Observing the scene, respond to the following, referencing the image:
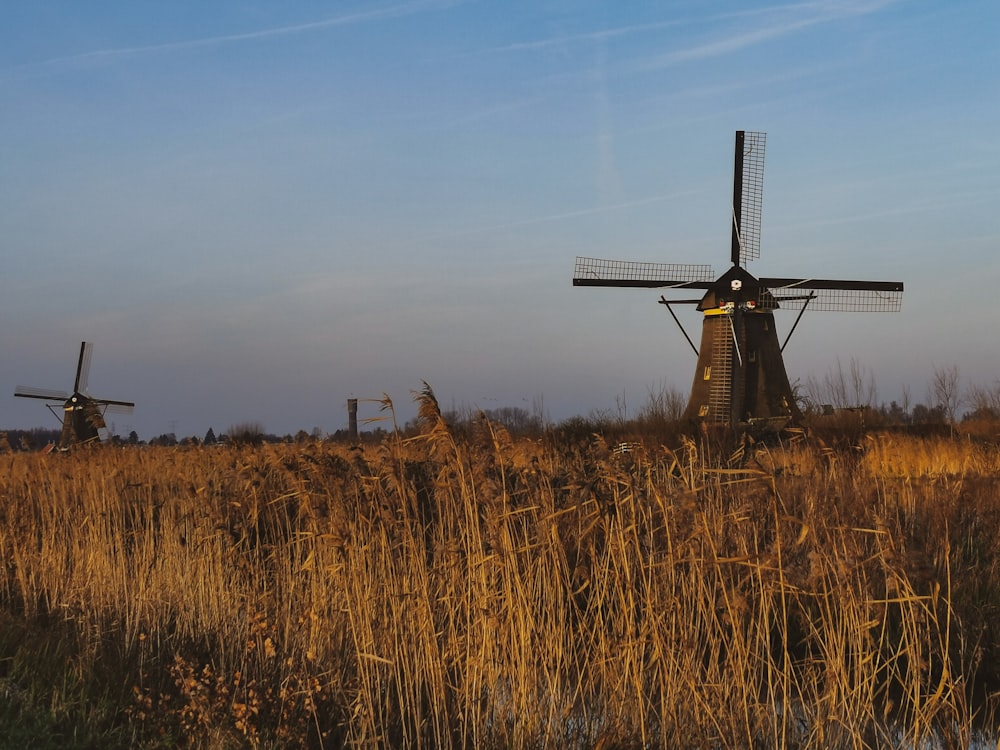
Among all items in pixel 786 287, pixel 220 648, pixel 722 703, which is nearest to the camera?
pixel 722 703

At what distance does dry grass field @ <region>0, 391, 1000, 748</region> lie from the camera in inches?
175

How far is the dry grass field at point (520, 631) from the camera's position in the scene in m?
4.46

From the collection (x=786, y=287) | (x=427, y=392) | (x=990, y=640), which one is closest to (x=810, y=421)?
(x=786, y=287)

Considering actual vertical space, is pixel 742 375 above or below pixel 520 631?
above

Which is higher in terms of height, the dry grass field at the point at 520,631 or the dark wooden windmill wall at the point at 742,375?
the dark wooden windmill wall at the point at 742,375

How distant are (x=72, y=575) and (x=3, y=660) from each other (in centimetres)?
236

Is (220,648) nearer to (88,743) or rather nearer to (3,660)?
(3,660)

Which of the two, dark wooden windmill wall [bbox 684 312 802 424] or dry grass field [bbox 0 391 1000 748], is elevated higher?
dark wooden windmill wall [bbox 684 312 802 424]

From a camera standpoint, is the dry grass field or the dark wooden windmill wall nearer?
the dry grass field

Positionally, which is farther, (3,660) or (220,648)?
(220,648)

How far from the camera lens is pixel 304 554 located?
7.82 meters

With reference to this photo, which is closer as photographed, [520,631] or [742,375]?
[520,631]

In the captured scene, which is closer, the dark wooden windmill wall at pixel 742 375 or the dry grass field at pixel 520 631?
the dry grass field at pixel 520 631

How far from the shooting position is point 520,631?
4859 mm
